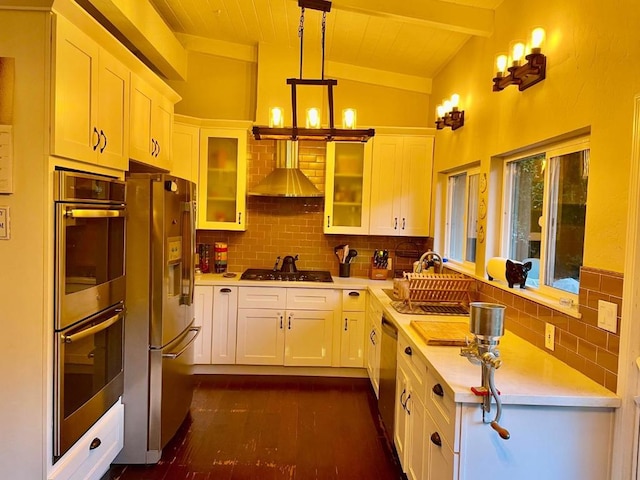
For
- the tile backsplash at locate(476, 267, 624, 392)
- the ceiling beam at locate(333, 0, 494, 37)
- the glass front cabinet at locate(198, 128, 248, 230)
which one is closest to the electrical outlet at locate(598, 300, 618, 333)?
the tile backsplash at locate(476, 267, 624, 392)

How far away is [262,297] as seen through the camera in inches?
160

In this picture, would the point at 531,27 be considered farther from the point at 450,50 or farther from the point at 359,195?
the point at 359,195

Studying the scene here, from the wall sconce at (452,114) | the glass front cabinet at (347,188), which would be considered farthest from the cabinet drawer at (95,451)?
the wall sconce at (452,114)

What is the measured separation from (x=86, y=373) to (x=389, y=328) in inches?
68.6

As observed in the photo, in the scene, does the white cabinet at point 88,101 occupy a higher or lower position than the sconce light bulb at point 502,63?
lower

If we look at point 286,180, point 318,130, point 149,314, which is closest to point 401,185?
point 286,180

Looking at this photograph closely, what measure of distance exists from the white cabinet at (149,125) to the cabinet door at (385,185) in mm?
1884

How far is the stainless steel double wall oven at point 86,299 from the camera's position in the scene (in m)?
1.91

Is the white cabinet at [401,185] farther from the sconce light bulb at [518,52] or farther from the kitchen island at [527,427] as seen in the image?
the kitchen island at [527,427]

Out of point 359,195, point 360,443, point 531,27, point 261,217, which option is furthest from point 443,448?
point 261,217

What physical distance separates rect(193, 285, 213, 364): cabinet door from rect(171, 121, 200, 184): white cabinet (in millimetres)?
1073

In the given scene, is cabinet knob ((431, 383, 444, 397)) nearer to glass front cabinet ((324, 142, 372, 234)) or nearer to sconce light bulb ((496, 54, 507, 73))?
sconce light bulb ((496, 54, 507, 73))

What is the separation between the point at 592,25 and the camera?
73.0 inches

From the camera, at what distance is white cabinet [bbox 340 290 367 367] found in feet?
13.5
